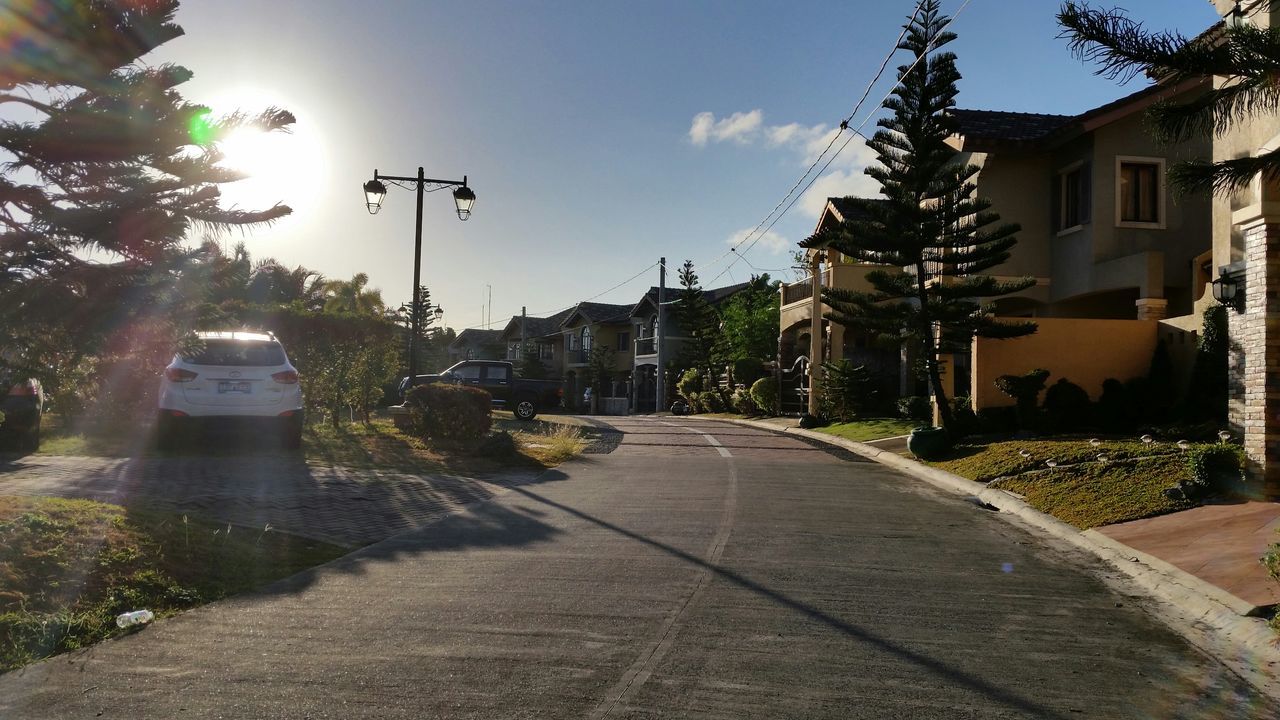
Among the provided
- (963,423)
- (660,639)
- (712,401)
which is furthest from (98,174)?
(712,401)

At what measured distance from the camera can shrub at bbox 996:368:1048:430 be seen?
17.3 metres

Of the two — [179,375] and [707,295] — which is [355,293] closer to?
[179,375]

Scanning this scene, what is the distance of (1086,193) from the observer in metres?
21.9

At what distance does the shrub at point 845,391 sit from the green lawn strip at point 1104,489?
44.6 feet

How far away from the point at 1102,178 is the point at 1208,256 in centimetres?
314

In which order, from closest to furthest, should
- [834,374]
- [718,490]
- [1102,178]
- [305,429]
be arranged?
1. [718,490]
2. [305,429]
3. [1102,178]
4. [834,374]

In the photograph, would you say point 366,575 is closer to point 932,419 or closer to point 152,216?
point 152,216

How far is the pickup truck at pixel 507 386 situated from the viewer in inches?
1152

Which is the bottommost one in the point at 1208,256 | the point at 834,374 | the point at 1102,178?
the point at 834,374

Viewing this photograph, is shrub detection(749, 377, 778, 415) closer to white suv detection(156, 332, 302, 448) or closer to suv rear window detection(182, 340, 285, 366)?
white suv detection(156, 332, 302, 448)

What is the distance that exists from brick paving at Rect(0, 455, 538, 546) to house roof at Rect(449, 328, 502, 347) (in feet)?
250

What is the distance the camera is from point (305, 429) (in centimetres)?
1812

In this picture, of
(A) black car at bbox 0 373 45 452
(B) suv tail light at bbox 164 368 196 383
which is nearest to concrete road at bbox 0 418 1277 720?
(B) suv tail light at bbox 164 368 196 383

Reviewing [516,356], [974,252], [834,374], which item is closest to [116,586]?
[974,252]
